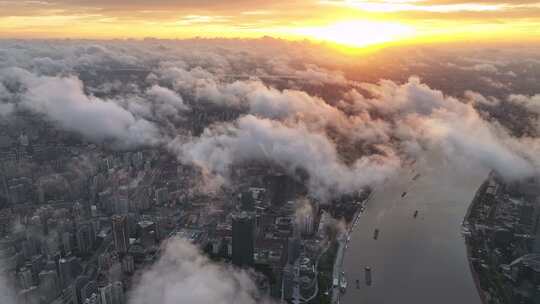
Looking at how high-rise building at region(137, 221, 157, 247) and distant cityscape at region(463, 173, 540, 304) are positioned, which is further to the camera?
high-rise building at region(137, 221, 157, 247)

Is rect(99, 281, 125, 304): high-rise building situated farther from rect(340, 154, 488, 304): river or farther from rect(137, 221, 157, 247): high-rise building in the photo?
rect(340, 154, 488, 304): river

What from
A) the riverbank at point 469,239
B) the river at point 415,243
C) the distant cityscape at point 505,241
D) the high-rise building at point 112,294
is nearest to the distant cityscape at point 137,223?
the high-rise building at point 112,294

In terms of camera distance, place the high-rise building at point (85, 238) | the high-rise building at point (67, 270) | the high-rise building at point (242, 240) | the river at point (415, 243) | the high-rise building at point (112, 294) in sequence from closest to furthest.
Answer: the high-rise building at point (112, 294), the high-rise building at point (67, 270), the river at point (415, 243), the high-rise building at point (242, 240), the high-rise building at point (85, 238)

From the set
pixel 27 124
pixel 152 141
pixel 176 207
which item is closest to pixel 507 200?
pixel 176 207

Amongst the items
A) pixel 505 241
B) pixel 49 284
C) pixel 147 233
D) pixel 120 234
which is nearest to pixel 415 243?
pixel 505 241

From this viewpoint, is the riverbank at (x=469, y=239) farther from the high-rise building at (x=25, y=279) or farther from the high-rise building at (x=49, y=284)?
the high-rise building at (x=25, y=279)

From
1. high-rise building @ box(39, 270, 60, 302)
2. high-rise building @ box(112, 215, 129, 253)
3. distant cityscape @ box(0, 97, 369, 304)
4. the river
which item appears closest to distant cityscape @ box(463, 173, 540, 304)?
the river
